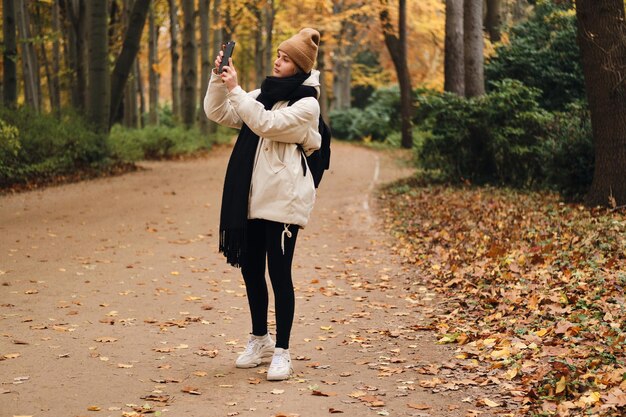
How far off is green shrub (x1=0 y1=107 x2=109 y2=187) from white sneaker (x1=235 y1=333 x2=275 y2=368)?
11645 mm

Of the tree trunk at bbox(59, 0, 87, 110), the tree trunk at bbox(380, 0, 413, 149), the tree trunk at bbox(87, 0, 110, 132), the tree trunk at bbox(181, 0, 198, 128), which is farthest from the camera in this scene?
the tree trunk at bbox(380, 0, 413, 149)

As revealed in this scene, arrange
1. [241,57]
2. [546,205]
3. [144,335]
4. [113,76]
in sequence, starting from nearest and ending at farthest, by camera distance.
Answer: [144,335], [546,205], [113,76], [241,57]

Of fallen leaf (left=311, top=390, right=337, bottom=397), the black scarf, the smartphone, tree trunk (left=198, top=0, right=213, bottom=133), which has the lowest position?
fallen leaf (left=311, top=390, right=337, bottom=397)

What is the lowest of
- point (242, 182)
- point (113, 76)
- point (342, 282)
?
point (342, 282)

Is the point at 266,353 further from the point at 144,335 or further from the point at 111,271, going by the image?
the point at 111,271

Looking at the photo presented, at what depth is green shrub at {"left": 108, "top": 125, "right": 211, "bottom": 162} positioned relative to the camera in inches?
941

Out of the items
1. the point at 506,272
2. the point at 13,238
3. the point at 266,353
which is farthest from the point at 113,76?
the point at 266,353

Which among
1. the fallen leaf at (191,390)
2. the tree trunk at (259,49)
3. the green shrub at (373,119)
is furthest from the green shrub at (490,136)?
the green shrub at (373,119)

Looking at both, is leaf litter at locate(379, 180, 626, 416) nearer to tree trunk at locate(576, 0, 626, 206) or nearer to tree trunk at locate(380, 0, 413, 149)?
tree trunk at locate(576, 0, 626, 206)

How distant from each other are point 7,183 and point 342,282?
10360mm

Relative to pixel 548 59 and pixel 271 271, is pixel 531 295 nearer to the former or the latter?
pixel 271 271

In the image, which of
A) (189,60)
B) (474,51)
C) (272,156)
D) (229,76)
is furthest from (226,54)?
(189,60)

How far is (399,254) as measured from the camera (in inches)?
450

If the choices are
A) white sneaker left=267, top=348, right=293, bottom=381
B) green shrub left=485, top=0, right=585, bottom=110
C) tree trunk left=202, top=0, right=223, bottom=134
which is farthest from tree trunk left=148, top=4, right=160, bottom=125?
white sneaker left=267, top=348, right=293, bottom=381
